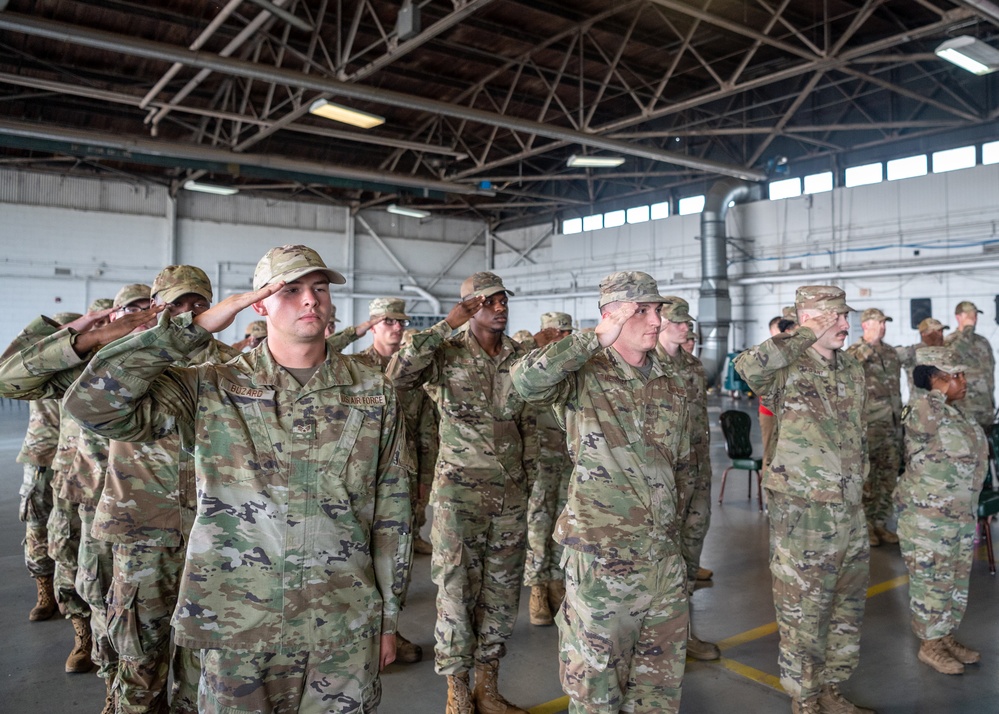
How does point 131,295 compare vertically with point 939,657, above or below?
above

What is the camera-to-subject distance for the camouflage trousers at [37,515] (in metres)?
4.36

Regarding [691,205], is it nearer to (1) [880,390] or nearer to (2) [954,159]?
(2) [954,159]

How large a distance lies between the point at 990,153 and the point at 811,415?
12.9 m

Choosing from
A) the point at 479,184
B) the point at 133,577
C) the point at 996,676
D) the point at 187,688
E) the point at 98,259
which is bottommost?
the point at 996,676

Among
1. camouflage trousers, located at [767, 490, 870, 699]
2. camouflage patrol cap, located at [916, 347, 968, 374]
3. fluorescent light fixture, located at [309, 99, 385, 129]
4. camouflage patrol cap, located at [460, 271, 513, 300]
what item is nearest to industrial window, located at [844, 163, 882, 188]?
fluorescent light fixture, located at [309, 99, 385, 129]

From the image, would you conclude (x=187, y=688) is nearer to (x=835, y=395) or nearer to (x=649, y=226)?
(x=835, y=395)

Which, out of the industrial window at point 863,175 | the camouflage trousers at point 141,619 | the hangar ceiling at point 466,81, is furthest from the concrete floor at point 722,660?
the industrial window at point 863,175

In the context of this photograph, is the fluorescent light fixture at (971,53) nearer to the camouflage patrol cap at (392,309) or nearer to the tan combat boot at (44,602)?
the camouflage patrol cap at (392,309)

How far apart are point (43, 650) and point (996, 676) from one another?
17.3 feet

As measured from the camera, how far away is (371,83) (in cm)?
1234

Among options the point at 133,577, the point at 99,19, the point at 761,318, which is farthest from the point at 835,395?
the point at 761,318

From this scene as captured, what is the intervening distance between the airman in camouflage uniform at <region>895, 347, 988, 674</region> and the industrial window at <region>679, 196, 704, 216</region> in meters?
14.8

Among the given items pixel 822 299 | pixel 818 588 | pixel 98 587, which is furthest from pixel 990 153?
pixel 98 587

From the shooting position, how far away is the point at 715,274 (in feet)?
53.0
